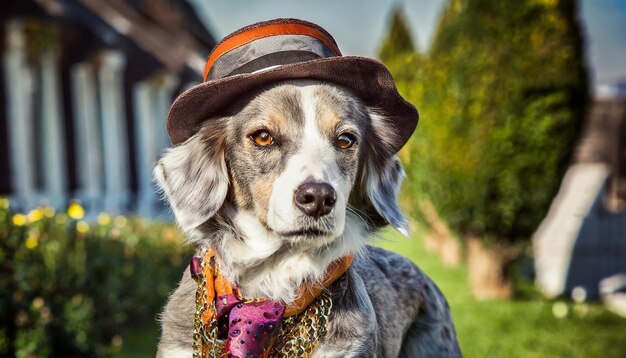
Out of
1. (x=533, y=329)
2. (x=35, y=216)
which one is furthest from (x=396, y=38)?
(x=35, y=216)

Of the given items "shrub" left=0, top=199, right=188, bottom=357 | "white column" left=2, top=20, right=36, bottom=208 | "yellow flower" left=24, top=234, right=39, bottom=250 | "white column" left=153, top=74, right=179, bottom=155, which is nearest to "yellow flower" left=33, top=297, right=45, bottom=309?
"shrub" left=0, top=199, right=188, bottom=357

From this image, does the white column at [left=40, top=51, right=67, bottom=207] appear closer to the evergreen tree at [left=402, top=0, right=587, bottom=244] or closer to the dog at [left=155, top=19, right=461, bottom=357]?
the evergreen tree at [left=402, top=0, right=587, bottom=244]

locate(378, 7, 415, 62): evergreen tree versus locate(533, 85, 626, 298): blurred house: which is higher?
locate(378, 7, 415, 62): evergreen tree

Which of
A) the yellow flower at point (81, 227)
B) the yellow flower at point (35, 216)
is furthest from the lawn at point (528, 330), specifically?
the yellow flower at point (35, 216)

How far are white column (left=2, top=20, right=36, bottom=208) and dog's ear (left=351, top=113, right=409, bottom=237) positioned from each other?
680cm

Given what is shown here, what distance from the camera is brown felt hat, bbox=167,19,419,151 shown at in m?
2.50

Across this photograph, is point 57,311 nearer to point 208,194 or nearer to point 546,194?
point 208,194

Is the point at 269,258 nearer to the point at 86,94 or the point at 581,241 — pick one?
the point at 581,241

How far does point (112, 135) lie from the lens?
11.3 metres

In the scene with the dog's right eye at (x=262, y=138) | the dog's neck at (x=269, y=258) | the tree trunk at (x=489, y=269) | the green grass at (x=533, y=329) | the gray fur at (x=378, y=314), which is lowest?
the green grass at (x=533, y=329)

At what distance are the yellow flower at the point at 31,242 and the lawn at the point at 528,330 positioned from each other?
1592 mm

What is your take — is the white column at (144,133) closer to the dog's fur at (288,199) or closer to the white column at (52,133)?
the white column at (52,133)

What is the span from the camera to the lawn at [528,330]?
6488mm

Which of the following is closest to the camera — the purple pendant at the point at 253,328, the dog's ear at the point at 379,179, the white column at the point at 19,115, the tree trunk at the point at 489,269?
the purple pendant at the point at 253,328
